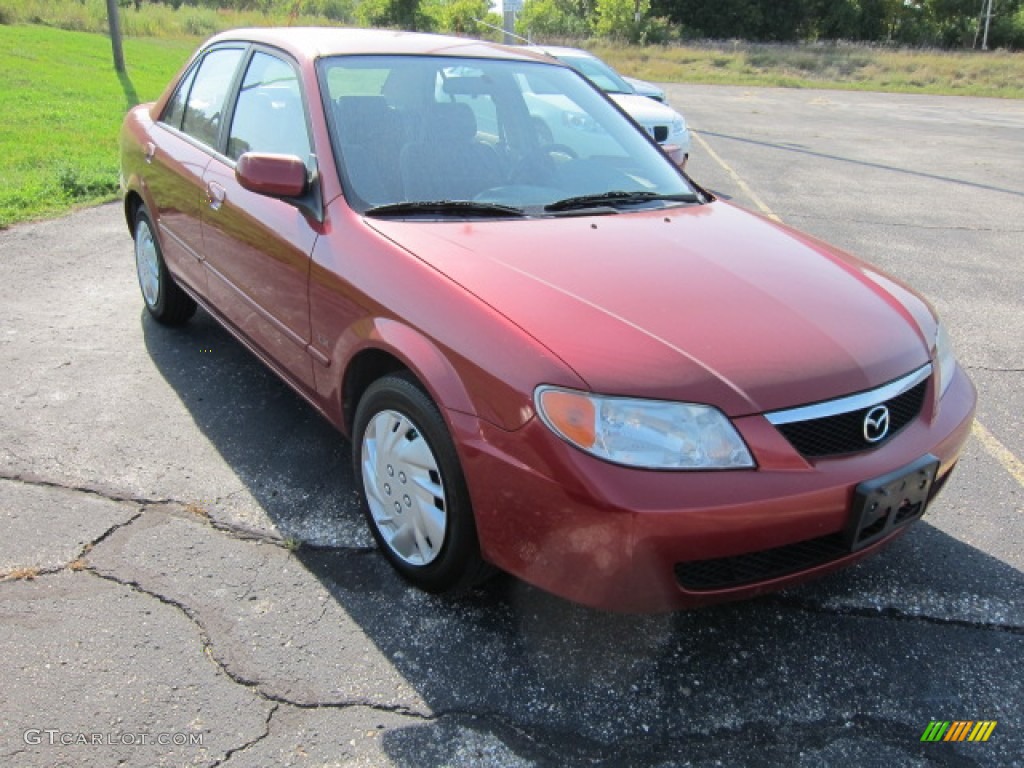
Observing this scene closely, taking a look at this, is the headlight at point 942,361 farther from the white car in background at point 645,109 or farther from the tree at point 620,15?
the tree at point 620,15

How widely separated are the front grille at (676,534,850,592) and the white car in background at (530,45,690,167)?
5939mm

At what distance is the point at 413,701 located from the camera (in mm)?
2287

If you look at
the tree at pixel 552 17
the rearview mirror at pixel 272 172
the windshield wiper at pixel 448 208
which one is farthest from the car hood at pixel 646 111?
the tree at pixel 552 17

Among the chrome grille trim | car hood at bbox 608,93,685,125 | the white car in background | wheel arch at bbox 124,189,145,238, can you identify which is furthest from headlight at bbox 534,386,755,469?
car hood at bbox 608,93,685,125

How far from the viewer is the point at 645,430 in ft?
6.89

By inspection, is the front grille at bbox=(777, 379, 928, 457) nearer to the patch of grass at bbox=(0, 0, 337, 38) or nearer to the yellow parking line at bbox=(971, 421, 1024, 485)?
the yellow parking line at bbox=(971, 421, 1024, 485)

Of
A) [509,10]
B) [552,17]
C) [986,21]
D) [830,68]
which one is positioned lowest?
[830,68]

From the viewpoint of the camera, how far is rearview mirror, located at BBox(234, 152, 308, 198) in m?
2.89

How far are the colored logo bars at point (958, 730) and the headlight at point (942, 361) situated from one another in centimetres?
93

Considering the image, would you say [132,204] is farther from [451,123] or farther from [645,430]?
[645,430]

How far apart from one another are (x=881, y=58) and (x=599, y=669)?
44.6 m

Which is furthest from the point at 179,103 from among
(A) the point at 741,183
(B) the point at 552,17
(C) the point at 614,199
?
(B) the point at 552,17

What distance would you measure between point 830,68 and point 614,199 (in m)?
40.2

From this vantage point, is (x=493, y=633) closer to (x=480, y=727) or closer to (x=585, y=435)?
(x=480, y=727)
